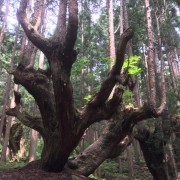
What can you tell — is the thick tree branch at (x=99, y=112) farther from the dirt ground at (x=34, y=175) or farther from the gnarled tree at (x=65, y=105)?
the dirt ground at (x=34, y=175)

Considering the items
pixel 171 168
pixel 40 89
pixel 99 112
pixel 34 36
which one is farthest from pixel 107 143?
pixel 171 168

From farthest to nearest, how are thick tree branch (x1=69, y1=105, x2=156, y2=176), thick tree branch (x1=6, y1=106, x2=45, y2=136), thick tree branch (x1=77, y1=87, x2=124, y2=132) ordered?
thick tree branch (x1=69, y1=105, x2=156, y2=176)
thick tree branch (x1=6, y1=106, x2=45, y2=136)
thick tree branch (x1=77, y1=87, x2=124, y2=132)

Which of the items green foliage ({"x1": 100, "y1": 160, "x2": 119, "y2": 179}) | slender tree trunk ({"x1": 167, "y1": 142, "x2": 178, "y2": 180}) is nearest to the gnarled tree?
slender tree trunk ({"x1": 167, "y1": 142, "x2": 178, "y2": 180})

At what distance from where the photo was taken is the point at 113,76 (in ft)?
22.6

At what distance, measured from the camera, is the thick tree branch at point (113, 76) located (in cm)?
601

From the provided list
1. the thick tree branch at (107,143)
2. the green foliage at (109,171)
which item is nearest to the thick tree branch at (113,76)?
the thick tree branch at (107,143)

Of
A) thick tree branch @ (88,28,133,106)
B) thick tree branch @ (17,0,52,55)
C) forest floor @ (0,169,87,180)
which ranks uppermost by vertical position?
thick tree branch @ (17,0,52,55)

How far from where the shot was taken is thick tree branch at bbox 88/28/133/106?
6009 mm

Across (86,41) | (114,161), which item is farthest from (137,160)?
(86,41)

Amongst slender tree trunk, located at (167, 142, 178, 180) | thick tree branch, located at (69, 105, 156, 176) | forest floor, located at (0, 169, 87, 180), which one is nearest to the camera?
forest floor, located at (0, 169, 87, 180)

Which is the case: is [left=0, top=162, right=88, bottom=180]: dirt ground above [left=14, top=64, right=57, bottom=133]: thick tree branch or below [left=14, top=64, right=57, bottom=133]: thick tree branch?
below

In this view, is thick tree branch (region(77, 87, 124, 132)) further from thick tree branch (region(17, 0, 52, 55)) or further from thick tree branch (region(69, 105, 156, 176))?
thick tree branch (region(17, 0, 52, 55))

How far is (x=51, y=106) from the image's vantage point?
6992 mm

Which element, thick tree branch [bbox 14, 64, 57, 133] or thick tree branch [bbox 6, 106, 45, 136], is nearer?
thick tree branch [bbox 14, 64, 57, 133]
